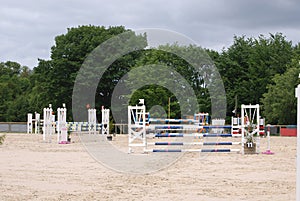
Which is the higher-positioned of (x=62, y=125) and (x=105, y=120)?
(x=105, y=120)

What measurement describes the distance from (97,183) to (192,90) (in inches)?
1532

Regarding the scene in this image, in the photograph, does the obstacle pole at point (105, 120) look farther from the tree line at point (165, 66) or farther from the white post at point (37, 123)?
the tree line at point (165, 66)

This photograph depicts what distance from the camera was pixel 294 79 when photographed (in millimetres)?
43844

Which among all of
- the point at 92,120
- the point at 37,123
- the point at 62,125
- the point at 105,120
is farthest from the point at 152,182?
the point at 37,123

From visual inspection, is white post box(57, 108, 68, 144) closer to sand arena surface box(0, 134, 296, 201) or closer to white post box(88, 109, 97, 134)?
white post box(88, 109, 97, 134)

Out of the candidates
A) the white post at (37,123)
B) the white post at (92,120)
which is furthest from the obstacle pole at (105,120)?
the white post at (37,123)

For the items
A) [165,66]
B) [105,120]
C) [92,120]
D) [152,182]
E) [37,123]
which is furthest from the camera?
[165,66]

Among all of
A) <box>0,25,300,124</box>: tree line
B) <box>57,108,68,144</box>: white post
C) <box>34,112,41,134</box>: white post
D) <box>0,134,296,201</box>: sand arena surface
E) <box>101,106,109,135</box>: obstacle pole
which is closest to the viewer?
<box>0,134,296,201</box>: sand arena surface

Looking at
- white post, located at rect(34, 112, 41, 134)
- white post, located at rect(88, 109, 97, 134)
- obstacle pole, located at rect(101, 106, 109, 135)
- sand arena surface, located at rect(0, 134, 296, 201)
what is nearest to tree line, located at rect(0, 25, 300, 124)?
white post, located at rect(34, 112, 41, 134)

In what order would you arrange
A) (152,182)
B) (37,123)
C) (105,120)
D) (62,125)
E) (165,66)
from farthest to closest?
(165,66) < (37,123) < (105,120) < (62,125) < (152,182)

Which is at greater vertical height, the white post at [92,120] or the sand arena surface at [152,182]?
the white post at [92,120]

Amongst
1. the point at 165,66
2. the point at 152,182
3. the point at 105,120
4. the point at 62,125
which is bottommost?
the point at 152,182

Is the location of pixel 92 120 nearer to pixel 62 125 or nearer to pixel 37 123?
pixel 62 125

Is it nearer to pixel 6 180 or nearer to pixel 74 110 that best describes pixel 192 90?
pixel 74 110
